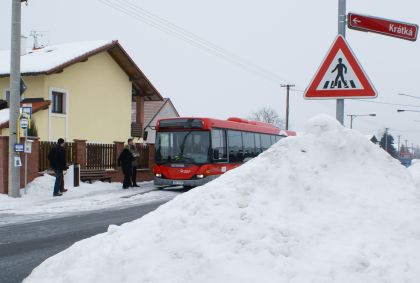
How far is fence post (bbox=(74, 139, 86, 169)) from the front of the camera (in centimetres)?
2036

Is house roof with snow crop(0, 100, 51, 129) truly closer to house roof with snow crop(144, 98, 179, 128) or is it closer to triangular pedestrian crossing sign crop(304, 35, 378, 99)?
triangular pedestrian crossing sign crop(304, 35, 378, 99)

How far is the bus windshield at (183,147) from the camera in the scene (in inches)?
739

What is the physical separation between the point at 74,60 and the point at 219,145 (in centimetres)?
916

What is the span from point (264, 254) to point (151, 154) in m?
21.5

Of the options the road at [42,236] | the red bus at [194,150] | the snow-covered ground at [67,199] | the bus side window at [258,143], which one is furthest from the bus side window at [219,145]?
the road at [42,236]

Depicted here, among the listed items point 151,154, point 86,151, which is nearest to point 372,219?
point 86,151

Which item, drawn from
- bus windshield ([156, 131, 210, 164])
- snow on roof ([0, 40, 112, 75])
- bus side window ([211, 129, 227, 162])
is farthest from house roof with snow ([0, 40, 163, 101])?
bus side window ([211, 129, 227, 162])

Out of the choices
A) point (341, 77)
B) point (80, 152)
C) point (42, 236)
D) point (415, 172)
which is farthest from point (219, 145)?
point (341, 77)

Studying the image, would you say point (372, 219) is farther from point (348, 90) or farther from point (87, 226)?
point (87, 226)

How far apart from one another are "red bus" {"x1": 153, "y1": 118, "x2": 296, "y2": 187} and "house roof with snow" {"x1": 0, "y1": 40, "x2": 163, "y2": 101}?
6.79m

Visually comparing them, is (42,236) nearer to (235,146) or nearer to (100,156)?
(235,146)

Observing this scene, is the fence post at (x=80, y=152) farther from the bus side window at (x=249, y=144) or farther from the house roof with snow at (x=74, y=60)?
the bus side window at (x=249, y=144)

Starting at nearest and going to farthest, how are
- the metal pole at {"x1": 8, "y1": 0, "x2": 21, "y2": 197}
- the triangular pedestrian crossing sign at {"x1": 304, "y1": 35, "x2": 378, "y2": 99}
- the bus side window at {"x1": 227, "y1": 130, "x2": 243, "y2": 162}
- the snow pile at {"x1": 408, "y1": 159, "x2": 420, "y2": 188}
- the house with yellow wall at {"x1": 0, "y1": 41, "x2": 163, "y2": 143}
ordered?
the snow pile at {"x1": 408, "y1": 159, "x2": 420, "y2": 188}
the triangular pedestrian crossing sign at {"x1": 304, "y1": 35, "x2": 378, "y2": 99}
the metal pole at {"x1": 8, "y1": 0, "x2": 21, "y2": 197}
the bus side window at {"x1": 227, "y1": 130, "x2": 243, "y2": 162}
the house with yellow wall at {"x1": 0, "y1": 41, "x2": 163, "y2": 143}

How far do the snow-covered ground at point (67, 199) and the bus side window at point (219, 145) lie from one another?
7.19 feet
